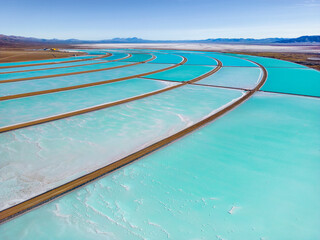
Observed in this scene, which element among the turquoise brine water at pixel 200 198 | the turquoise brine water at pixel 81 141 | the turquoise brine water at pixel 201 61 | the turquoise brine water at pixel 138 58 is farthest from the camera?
the turquoise brine water at pixel 138 58

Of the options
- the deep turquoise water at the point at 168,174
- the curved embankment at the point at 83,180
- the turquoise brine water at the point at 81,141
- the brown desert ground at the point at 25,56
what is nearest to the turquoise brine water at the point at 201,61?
the turquoise brine water at the point at 81,141

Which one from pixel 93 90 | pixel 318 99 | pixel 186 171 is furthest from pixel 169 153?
pixel 318 99

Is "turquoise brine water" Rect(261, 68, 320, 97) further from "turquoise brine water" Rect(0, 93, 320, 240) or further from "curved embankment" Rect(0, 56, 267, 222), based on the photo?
"curved embankment" Rect(0, 56, 267, 222)

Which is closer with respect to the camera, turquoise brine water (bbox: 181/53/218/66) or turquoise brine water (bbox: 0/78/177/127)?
turquoise brine water (bbox: 0/78/177/127)

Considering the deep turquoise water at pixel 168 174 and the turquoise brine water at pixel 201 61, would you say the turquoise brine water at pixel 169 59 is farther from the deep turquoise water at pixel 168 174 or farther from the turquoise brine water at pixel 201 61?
the deep turquoise water at pixel 168 174

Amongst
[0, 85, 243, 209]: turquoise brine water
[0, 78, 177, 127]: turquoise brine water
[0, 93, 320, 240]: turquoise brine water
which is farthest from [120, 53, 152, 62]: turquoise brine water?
[0, 93, 320, 240]: turquoise brine water

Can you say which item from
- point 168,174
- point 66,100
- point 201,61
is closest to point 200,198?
point 168,174

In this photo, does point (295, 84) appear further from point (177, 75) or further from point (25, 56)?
point (25, 56)
